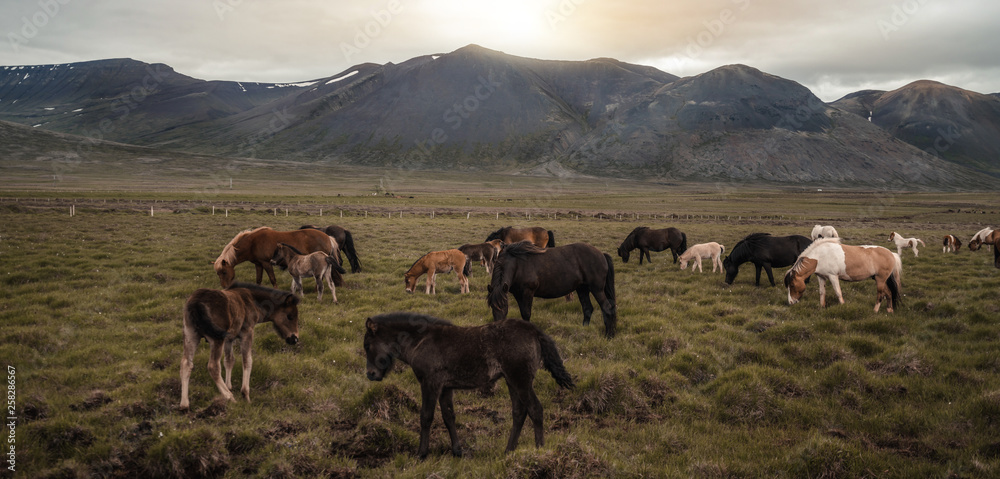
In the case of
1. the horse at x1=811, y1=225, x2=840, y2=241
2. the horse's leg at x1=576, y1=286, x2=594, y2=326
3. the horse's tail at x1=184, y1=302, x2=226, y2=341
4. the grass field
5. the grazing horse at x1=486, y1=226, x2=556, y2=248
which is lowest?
the grass field

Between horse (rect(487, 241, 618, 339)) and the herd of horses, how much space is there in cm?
3

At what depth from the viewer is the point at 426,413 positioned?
252 inches

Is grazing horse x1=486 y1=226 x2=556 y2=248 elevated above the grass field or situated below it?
above

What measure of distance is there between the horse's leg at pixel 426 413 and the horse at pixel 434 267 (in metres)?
8.59

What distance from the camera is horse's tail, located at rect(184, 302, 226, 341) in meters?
7.15

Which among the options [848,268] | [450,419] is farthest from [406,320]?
[848,268]

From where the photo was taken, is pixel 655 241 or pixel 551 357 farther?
pixel 655 241

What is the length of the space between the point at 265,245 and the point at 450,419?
12135mm

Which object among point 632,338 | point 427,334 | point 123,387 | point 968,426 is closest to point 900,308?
point 968,426

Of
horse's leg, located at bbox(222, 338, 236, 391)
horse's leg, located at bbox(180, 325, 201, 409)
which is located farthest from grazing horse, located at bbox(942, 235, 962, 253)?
horse's leg, located at bbox(180, 325, 201, 409)

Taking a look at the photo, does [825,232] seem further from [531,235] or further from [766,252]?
[531,235]

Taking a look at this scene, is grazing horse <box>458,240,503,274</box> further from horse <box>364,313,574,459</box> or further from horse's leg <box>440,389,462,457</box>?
horse's leg <box>440,389,462,457</box>

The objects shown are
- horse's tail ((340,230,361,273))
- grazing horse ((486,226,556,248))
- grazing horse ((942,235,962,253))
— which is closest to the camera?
horse's tail ((340,230,361,273))

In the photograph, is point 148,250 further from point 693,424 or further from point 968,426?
point 968,426
